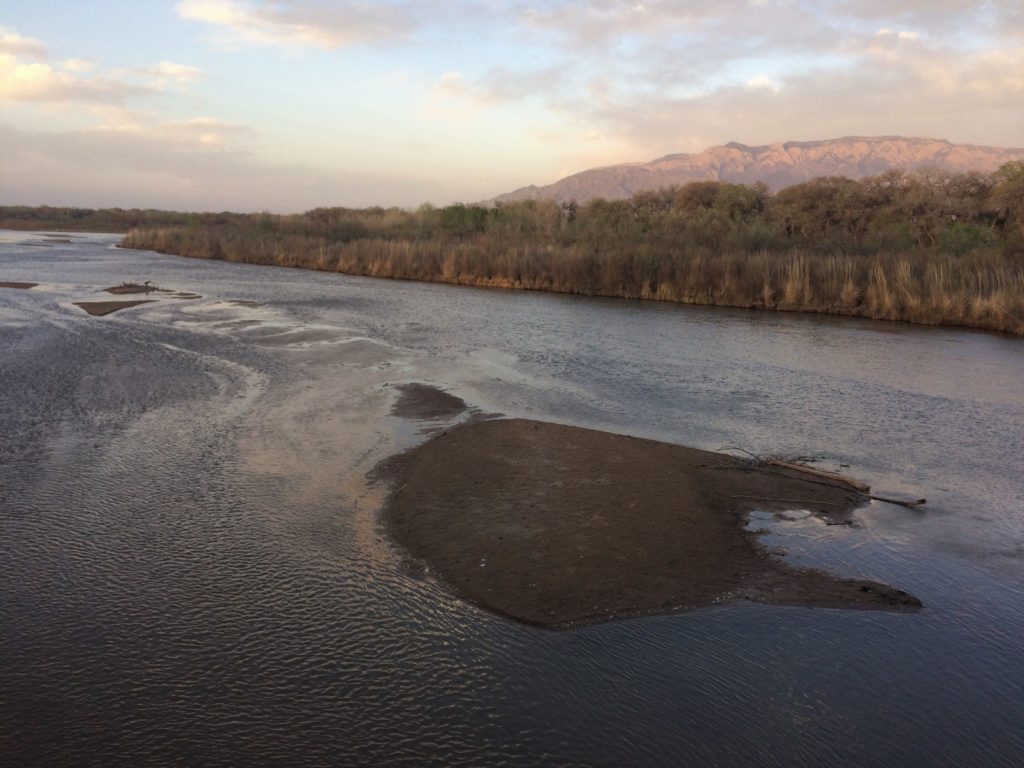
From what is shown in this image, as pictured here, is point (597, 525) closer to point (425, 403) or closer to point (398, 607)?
point (398, 607)

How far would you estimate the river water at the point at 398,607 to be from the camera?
12.5ft

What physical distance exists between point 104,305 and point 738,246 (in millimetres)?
20076

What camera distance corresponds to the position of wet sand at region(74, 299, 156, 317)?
61.3 ft

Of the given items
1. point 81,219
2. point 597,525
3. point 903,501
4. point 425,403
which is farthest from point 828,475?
point 81,219

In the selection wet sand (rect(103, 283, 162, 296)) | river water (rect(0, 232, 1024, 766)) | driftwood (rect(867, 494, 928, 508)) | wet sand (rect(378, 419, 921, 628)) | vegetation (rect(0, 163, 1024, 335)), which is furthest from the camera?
wet sand (rect(103, 283, 162, 296))

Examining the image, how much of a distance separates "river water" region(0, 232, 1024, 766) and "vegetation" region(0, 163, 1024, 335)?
10312mm

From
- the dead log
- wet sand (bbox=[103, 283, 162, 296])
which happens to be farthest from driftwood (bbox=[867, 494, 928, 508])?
wet sand (bbox=[103, 283, 162, 296])

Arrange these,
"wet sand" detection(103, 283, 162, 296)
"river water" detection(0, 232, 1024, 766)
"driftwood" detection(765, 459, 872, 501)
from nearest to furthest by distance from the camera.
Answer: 1. "river water" detection(0, 232, 1024, 766)
2. "driftwood" detection(765, 459, 872, 501)
3. "wet sand" detection(103, 283, 162, 296)

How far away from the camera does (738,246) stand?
27.5 meters

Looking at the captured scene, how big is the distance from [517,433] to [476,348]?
23.0 ft

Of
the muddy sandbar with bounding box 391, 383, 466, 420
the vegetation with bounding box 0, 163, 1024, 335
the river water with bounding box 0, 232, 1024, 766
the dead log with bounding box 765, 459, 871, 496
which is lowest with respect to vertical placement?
the river water with bounding box 0, 232, 1024, 766

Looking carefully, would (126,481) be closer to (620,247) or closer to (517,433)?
(517,433)

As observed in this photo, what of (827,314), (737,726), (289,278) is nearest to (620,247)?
(827,314)

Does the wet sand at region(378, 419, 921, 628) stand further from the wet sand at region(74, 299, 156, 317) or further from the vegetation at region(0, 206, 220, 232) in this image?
the vegetation at region(0, 206, 220, 232)
